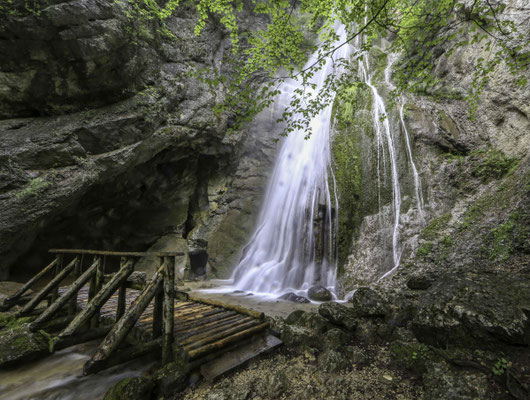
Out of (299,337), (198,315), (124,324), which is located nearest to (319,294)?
(299,337)

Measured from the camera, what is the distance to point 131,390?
2.64 meters

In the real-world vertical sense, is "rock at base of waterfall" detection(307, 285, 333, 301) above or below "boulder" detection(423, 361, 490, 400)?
below

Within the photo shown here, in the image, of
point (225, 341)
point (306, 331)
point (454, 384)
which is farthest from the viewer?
point (306, 331)

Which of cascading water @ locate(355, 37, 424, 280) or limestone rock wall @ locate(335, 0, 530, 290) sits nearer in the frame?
limestone rock wall @ locate(335, 0, 530, 290)

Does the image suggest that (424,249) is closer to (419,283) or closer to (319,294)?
(419,283)

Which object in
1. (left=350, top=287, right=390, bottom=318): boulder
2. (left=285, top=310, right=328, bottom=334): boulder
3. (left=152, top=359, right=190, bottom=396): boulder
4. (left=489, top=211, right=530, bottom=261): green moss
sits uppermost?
(left=489, top=211, right=530, bottom=261): green moss

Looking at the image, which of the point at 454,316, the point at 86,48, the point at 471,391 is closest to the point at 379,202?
the point at 454,316

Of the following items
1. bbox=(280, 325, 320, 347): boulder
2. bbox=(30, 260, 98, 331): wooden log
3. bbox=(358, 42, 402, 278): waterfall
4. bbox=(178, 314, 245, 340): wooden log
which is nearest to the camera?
bbox=(178, 314, 245, 340): wooden log

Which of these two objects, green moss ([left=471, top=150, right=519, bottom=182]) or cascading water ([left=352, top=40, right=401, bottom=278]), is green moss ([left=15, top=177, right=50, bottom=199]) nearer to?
cascading water ([left=352, top=40, right=401, bottom=278])

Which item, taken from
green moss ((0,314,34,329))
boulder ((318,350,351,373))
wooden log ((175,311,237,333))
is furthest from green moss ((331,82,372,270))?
green moss ((0,314,34,329))

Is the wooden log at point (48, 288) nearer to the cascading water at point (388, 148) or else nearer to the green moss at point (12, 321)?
the green moss at point (12, 321)

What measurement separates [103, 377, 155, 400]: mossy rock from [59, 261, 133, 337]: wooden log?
0.95 metres

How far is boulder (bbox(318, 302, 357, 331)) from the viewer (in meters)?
4.07

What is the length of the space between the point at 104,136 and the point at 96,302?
7.80 m
